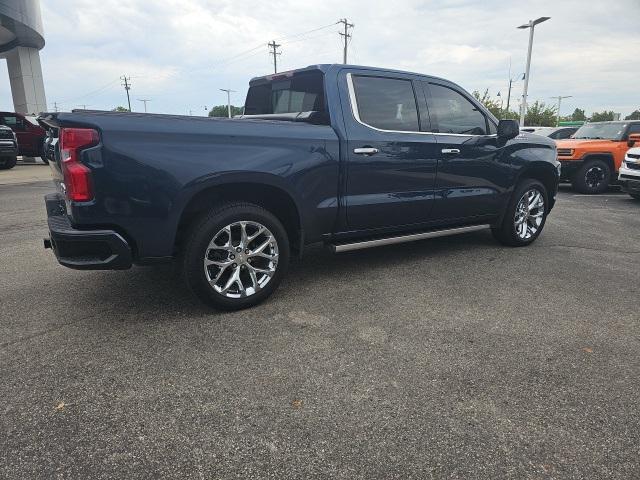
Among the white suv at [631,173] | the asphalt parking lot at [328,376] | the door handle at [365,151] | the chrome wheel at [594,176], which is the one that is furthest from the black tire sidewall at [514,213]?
the chrome wheel at [594,176]

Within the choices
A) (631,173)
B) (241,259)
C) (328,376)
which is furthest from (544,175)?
(631,173)

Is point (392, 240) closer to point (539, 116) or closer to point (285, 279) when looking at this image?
point (285, 279)

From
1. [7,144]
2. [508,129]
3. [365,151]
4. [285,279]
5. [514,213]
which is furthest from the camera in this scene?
[7,144]

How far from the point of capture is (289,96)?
4.36 metres

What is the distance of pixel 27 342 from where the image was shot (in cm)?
295

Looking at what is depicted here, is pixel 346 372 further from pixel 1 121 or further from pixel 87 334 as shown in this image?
pixel 1 121

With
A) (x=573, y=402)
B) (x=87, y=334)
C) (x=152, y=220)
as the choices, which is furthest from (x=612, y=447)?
(x=87, y=334)

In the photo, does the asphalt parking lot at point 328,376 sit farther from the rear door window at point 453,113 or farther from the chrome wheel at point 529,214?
the rear door window at point 453,113

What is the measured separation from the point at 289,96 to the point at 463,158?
1.81m

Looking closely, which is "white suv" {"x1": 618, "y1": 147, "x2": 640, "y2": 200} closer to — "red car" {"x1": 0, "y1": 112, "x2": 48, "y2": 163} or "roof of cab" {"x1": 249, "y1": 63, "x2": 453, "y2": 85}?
"roof of cab" {"x1": 249, "y1": 63, "x2": 453, "y2": 85}

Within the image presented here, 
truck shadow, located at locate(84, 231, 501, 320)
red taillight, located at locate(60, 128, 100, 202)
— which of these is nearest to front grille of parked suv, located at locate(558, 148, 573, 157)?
truck shadow, located at locate(84, 231, 501, 320)

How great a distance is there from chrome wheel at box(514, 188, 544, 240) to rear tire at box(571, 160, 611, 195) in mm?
6111

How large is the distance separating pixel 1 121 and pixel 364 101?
17.0 metres

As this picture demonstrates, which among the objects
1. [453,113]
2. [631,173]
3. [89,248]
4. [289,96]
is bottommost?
[631,173]
